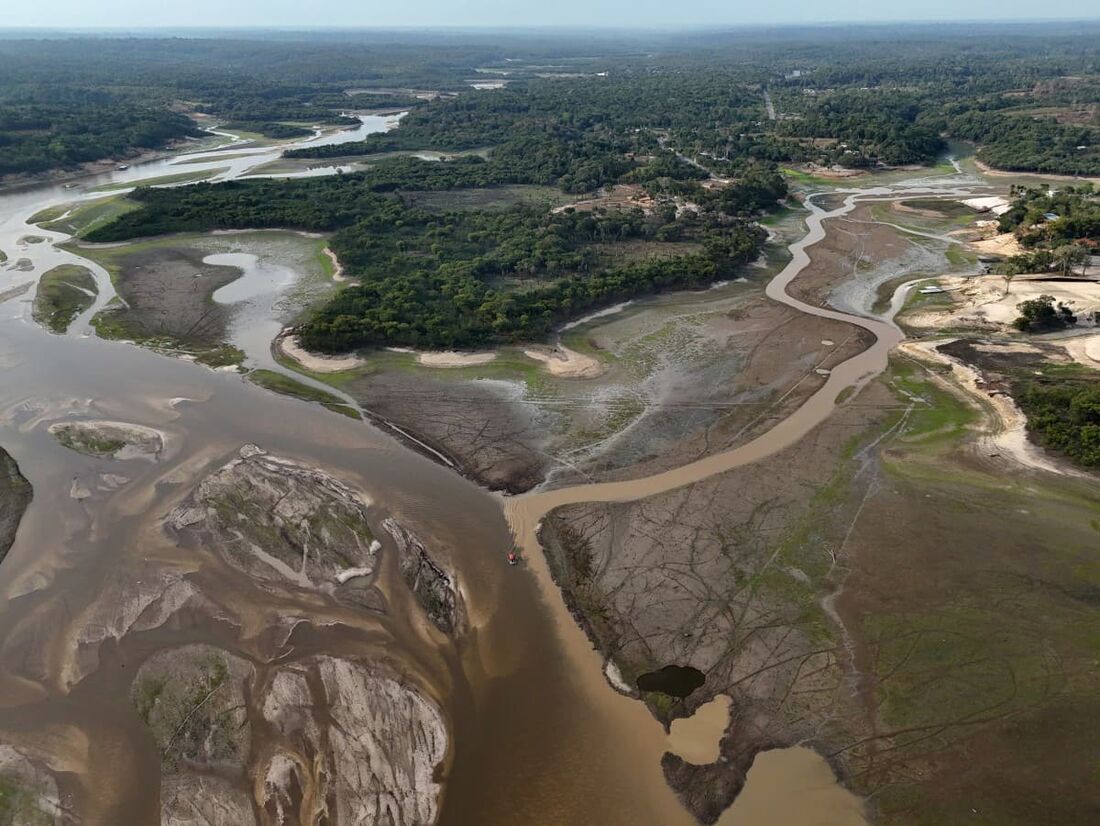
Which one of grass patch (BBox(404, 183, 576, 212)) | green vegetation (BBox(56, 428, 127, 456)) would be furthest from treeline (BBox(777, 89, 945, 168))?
green vegetation (BBox(56, 428, 127, 456))

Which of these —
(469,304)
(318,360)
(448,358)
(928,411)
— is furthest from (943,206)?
(318,360)

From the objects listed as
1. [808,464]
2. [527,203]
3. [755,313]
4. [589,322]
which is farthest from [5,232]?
[808,464]

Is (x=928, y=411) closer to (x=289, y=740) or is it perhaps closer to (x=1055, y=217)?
(x=289, y=740)

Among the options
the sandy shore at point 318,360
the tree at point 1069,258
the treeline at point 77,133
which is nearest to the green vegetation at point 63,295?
the sandy shore at point 318,360

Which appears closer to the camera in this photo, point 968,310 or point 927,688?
point 927,688

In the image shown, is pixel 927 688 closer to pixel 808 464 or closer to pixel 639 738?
pixel 639 738

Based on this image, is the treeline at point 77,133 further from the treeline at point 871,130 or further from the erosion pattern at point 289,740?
the treeline at point 871,130
